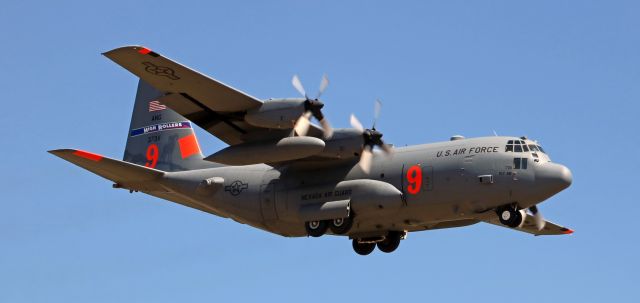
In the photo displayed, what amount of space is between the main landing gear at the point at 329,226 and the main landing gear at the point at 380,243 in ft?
4.84

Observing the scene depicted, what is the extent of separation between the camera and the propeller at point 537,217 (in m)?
33.3

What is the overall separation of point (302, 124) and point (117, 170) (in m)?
6.63

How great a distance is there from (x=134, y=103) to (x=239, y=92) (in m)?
9.08

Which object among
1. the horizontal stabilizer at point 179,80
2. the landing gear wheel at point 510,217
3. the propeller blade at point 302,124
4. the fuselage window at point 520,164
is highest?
the horizontal stabilizer at point 179,80

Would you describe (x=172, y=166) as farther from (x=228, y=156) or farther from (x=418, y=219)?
(x=418, y=219)

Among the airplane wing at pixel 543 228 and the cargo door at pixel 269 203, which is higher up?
the airplane wing at pixel 543 228

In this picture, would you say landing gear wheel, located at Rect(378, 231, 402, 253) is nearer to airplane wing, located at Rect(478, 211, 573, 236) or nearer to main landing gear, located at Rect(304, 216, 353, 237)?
main landing gear, located at Rect(304, 216, 353, 237)

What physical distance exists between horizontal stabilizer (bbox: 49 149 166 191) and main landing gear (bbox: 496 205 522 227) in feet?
36.6

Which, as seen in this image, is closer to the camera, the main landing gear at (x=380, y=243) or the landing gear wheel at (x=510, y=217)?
the landing gear wheel at (x=510, y=217)

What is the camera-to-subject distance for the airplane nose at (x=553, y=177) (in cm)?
2991

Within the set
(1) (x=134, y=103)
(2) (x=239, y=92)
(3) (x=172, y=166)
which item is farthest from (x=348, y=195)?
(1) (x=134, y=103)

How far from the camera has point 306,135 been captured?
102 ft

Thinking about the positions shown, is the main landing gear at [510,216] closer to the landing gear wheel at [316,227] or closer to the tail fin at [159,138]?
the landing gear wheel at [316,227]

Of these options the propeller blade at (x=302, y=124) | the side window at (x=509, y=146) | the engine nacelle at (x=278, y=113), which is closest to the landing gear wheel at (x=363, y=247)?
the propeller blade at (x=302, y=124)
